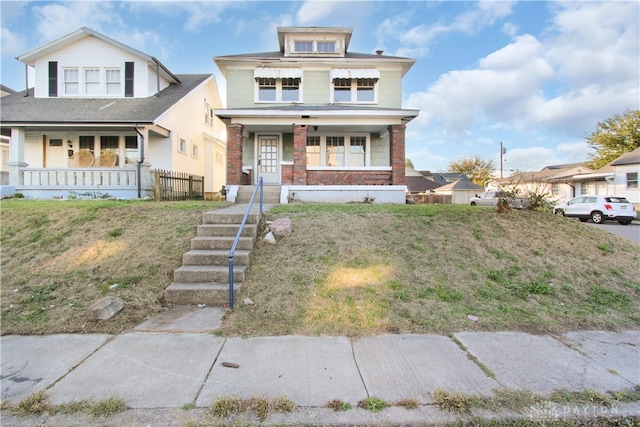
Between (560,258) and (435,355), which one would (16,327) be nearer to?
(435,355)

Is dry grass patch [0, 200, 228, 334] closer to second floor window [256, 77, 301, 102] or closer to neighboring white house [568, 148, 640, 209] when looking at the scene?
second floor window [256, 77, 301, 102]

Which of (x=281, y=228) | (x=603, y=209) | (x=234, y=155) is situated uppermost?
(x=234, y=155)

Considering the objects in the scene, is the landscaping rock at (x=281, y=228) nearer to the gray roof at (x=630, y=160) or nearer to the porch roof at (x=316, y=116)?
the porch roof at (x=316, y=116)

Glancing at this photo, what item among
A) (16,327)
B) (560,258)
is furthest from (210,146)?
(560,258)

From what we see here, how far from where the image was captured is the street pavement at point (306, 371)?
8.48 ft

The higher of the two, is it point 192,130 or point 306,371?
point 192,130

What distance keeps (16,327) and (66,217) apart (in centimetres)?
420

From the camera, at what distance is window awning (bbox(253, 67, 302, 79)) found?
50.2ft

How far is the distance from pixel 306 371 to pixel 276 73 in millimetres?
15013

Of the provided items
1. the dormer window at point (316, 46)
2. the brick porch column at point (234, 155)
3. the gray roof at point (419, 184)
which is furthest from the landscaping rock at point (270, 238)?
the gray roof at point (419, 184)

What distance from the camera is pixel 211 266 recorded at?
5.61m

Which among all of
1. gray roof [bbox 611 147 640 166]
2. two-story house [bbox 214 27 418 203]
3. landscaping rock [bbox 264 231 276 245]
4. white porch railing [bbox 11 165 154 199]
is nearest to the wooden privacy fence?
Result: white porch railing [bbox 11 165 154 199]

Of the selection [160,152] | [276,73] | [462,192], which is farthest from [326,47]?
[462,192]

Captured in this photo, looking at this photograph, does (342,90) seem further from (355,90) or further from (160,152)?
(160,152)
